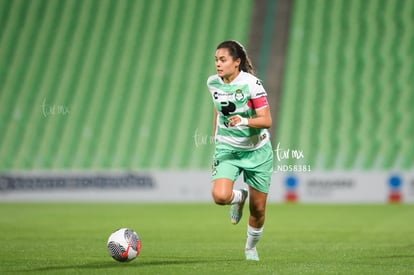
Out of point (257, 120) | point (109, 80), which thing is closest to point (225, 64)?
point (257, 120)

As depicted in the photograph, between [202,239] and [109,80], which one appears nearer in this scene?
[202,239]

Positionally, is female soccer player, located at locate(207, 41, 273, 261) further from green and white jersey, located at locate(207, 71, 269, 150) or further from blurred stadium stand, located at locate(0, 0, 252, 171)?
blurred stadium stand, located at locate(0, 0, 252, 171)

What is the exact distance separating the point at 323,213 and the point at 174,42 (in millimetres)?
9547

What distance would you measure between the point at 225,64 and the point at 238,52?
0.22m

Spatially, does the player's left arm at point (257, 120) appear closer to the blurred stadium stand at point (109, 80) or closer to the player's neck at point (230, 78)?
the player's neck at point (230, 78)

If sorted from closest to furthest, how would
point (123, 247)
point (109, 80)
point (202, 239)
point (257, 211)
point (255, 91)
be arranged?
point (255, 91) < point (123, 247) < point (257, 211) < point (202, 239) < point (109, 80)

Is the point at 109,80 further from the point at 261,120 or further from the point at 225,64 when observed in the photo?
the point at 261,120

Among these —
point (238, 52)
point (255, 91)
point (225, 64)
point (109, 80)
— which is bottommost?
point (109, 80)

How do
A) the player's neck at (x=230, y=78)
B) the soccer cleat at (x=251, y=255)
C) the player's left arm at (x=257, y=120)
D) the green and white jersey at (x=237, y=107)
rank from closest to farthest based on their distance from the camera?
the player's left arm at (x=257, y=120), the green and white jersey at (x=237, y=107), the player's neck at (x=230, y=78), the soccer cleat at (x=251, y=255)

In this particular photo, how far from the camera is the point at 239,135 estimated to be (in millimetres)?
8125

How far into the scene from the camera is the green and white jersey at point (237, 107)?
7.98 metres

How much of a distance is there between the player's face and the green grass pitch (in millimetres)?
1817

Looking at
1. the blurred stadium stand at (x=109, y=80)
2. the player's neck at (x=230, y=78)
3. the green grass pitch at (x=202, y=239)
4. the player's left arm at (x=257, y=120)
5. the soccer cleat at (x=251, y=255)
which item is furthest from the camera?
the blurred stadium stand at (x=109, y=80)

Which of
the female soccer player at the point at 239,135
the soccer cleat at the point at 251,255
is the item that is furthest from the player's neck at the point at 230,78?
the soccer cleat at the point at 251,255
